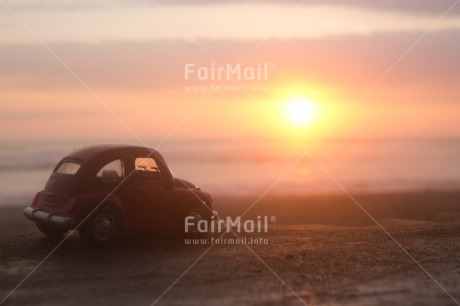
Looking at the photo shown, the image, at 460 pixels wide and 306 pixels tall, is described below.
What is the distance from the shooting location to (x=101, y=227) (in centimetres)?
1258

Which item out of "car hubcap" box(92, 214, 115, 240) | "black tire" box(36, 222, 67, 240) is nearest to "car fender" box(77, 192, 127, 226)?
"car hubcap" box(92, 214, 115, 240)

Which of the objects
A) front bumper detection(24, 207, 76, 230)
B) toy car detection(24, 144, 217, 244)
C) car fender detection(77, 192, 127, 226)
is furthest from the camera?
toy car detection(24, 144, 217, 244)

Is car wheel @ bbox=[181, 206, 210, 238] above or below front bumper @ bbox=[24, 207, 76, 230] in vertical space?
below

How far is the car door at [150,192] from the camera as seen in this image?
13.2m

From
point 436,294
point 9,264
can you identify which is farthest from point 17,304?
point 436,294

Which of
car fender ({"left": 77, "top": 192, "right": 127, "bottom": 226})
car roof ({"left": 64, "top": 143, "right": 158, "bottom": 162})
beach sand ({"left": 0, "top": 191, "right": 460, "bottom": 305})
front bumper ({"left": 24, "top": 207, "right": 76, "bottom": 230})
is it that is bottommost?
beach sand ({"left": 0, "top": 191, "right": 460, "bottom": 305})

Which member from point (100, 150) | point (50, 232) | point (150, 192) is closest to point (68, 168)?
point (100, 150)

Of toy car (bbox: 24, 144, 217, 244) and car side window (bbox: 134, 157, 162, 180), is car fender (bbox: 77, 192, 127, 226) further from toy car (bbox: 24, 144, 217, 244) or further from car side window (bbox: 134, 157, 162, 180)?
car side window (bbox: 134, 157, 162, 180)

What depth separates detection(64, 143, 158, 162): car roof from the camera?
13.0 m

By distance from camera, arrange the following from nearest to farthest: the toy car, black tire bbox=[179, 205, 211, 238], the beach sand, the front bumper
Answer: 1. the beach sand
2. the front bumper
3. the toy car
4. black tire bbox=[179, 205, 211, 238]

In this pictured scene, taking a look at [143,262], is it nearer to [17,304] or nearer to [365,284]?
[17,304]

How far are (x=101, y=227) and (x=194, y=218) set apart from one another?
2.21 meters

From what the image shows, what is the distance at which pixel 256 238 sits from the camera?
1436 centimetres

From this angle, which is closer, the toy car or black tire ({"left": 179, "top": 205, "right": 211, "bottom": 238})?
the toy car
